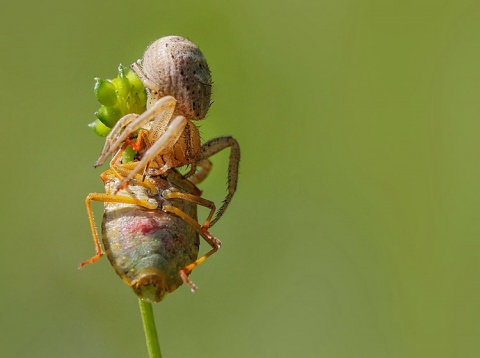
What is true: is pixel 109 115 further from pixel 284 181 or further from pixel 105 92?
pixel 284 181

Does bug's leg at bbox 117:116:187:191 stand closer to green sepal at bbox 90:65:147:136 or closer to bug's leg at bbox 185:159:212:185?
green sepal at bbox 90:65:147:136

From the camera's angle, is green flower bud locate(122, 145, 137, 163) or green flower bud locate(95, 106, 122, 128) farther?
green flower bud locate(122, 145, 137, 163)

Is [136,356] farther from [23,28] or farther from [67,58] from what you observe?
[23,28]

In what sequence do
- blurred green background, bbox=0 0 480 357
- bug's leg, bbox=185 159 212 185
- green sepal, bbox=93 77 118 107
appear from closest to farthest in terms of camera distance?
1. green sepal, bbox=93 77 118 107
2. bug's leg, bbox=185 159 212 185
3. blurred green background, bbox=0 0 480 357

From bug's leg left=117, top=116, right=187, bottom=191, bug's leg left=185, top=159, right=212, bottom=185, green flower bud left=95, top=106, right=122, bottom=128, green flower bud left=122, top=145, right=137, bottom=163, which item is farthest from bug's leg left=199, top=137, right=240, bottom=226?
green flower bud left=95, top=106, right=122, bottom=128

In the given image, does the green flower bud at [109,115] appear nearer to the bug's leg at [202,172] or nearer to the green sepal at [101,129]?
the green sepal at [101,129]

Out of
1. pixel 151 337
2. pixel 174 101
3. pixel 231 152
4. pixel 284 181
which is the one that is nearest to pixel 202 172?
pixel 231 152
